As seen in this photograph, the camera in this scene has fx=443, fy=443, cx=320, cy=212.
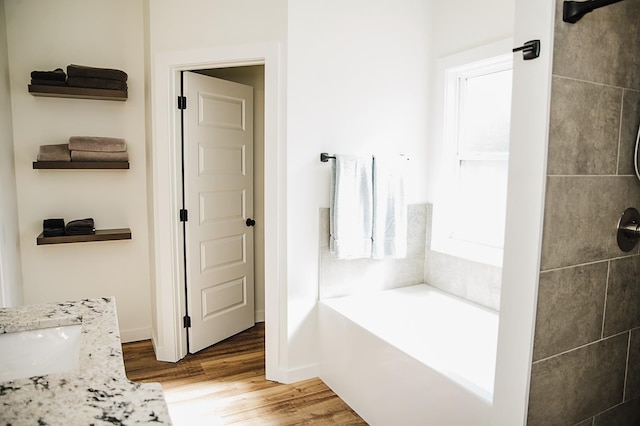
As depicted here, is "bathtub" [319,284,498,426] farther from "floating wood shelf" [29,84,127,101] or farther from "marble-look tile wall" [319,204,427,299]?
"floating wood shelf" [29,84,127,101]

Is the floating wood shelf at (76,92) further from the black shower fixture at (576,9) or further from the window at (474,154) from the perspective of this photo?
the black shower fixture at (576,9)

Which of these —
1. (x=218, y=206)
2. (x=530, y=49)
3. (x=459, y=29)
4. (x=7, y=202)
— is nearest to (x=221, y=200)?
(x=218, y=206)

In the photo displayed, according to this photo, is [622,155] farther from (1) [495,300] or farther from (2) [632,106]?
(1) [495,300]

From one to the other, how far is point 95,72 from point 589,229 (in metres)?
3.12

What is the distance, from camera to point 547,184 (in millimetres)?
1365

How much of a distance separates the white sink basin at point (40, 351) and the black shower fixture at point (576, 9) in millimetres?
1721

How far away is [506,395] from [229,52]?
244 cm

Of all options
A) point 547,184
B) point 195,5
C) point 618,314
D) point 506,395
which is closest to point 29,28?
point 195,5

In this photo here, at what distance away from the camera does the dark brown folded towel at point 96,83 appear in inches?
120

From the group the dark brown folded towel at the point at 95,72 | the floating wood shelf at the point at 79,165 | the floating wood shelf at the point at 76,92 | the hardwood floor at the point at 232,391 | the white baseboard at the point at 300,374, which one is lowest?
the hardwood floor at the point at 232,391

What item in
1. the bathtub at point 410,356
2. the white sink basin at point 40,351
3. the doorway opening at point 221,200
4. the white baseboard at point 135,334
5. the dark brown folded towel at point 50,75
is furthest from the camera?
the white baseboard at point 135,334

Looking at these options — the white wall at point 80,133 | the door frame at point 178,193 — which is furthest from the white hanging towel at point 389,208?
the white wall at point 80,133

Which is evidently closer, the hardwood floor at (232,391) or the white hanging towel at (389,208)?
the hardwood floor at (232,391)

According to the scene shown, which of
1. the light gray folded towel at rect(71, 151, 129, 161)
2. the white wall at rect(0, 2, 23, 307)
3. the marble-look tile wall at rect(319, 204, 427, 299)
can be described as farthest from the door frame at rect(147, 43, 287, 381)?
the white wall at rect(0, 2, 23, 307)
